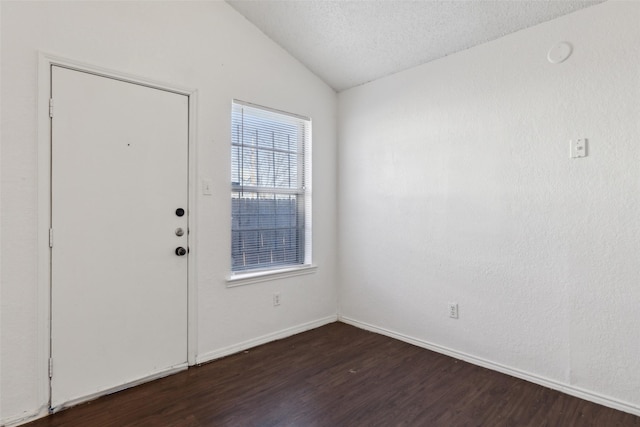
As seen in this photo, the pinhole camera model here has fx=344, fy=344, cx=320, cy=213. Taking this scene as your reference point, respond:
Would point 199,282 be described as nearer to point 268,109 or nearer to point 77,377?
point 77,377

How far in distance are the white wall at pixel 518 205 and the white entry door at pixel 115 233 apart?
69.5 inches

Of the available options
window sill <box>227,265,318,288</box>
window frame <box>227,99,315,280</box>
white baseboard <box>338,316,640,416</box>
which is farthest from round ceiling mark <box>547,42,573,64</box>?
window sill <box>227,265,318,288</box>

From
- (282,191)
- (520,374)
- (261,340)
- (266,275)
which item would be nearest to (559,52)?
(520,374)

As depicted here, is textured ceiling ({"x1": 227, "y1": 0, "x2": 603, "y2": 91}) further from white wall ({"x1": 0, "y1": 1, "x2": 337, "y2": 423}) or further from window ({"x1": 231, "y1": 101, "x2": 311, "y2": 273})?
window ({"x1": 231, "y1": 101, "x2": 311, "y2": 273})

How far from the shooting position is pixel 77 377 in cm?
206

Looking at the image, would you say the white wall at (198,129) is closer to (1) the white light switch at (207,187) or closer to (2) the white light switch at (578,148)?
(1) the white light switch at (207,187)

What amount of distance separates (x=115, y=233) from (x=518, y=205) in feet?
8.84

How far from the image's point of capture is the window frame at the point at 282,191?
2852mm

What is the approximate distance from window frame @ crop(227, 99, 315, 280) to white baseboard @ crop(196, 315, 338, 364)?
0.50m

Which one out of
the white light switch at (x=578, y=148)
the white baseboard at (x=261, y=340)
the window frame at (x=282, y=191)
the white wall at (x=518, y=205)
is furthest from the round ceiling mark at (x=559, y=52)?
the white baseboard at (x=261, y=340)

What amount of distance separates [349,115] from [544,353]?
2.58 m

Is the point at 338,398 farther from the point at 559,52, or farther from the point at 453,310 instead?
the point at 559,52

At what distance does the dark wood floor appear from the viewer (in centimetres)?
190

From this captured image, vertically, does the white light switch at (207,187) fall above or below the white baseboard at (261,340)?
above
